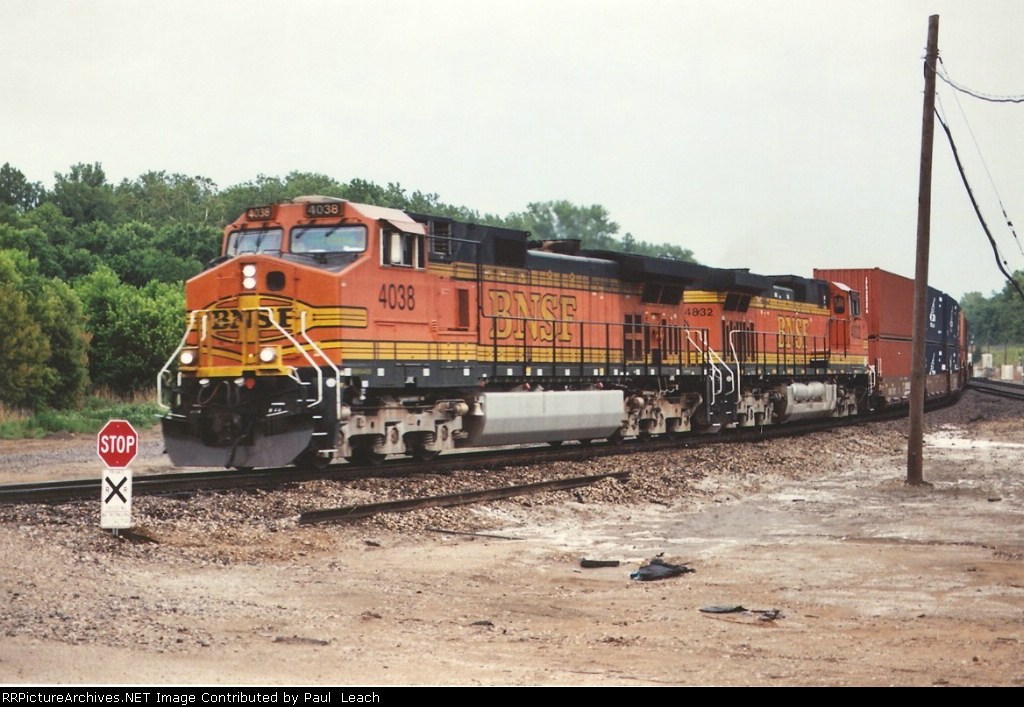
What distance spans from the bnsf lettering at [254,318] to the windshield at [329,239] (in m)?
1.16

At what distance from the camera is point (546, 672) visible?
773 cm

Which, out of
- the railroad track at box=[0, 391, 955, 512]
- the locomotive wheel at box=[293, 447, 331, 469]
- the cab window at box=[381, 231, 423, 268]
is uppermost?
the cab window at box=[381, 231, 423, 268]

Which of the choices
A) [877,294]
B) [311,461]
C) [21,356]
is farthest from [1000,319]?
[311,461]

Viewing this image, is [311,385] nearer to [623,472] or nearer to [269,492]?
[269,492]

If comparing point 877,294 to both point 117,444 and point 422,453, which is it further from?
point 117,444

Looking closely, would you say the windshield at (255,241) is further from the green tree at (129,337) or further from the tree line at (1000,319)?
the tree line at (1000,319)

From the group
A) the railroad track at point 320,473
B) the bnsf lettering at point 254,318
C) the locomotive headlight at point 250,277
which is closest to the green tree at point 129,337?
the railroad track at point 320,473

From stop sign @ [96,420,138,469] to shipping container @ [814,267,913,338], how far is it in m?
31.4

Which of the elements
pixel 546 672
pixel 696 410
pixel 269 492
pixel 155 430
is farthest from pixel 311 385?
pixel 155 430

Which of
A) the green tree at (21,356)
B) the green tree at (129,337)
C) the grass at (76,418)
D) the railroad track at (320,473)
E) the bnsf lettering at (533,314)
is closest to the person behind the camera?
the railroad track at (320,473)

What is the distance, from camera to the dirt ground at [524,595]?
25.6 feet

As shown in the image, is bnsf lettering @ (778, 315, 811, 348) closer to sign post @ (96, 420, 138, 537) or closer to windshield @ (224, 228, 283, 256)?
windshield @ (224, 228, 283, 256)

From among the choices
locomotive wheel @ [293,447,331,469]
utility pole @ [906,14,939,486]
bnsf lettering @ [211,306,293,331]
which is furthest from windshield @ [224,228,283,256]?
utility pole @ [906,14,939,486]

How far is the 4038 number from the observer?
725 inches
